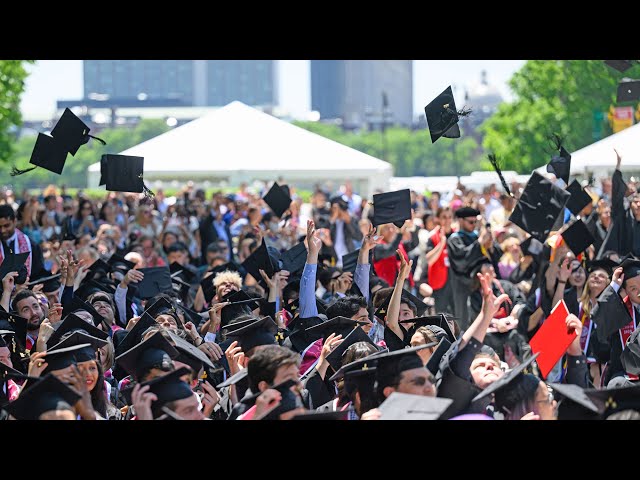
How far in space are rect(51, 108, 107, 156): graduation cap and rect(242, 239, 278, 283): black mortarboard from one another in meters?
1.61

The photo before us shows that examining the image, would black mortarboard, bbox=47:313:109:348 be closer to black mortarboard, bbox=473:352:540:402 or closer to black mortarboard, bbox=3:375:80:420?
black mortarboard, bbox=3:375:80:420

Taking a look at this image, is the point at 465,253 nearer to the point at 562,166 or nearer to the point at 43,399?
the point at 562,166

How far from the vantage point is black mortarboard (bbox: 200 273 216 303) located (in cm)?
1044

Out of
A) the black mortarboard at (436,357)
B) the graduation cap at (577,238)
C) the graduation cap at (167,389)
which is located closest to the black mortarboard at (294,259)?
the graduation cap at (577,238)

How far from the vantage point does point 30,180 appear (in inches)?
5226

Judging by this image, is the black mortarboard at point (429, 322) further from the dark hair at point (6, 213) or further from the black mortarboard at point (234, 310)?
the dark hair at point (6, 213)

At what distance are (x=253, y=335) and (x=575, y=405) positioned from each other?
8.03ft

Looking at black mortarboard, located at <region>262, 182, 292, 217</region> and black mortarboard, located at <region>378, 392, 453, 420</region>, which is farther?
black mortarboard, located at <region>262, 182, 292, 217</region>

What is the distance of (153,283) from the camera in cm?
997

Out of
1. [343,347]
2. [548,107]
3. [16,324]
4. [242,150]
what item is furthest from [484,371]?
[548,107]

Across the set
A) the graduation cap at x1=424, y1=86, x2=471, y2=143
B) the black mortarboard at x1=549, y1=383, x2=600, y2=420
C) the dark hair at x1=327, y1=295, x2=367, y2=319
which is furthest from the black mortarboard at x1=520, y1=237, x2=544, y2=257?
the black mortarboard at x1=549, y1=383, x2=600, y2=420

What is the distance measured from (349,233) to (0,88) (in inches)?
628
